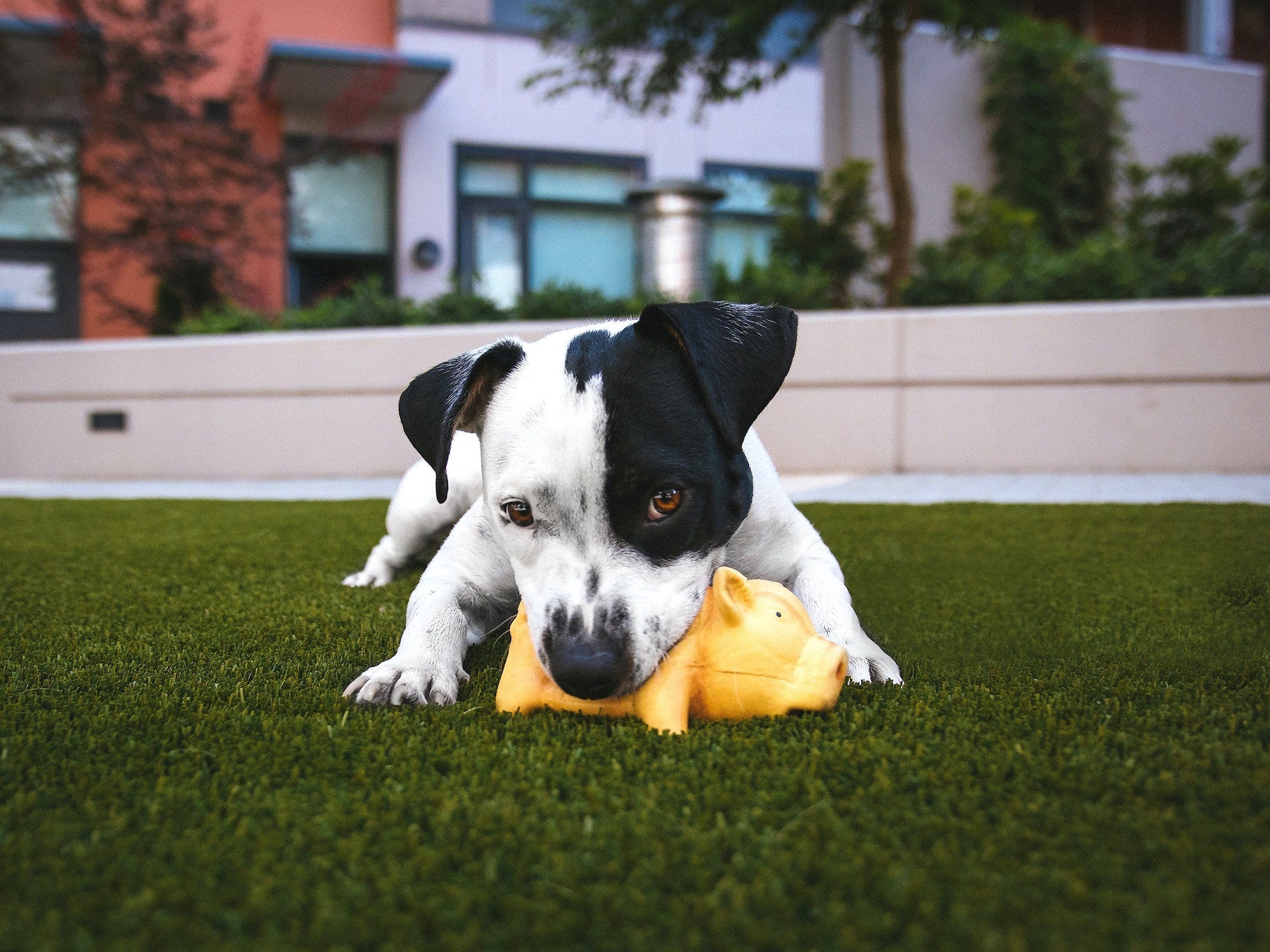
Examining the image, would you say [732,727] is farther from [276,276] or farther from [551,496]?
[276,276]

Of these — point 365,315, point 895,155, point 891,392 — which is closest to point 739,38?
point 895,155

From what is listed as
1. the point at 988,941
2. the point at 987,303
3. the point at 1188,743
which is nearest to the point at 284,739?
the point at 988,941

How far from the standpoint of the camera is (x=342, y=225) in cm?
1408

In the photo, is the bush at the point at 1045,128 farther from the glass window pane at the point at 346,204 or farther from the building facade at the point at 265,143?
the glass window pane at the point at 346,204

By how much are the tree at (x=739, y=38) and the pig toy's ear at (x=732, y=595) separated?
22.5 ft

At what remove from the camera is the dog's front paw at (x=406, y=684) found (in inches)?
84.2

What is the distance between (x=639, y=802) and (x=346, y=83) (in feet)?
42.8

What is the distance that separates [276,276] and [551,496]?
12.7 meters

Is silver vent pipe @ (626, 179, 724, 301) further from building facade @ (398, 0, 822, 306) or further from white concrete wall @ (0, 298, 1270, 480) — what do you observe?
building facade @ (398, 0, 822, 306)

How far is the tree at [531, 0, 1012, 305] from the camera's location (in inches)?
337

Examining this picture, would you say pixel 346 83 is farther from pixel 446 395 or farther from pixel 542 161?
pixel 446 395

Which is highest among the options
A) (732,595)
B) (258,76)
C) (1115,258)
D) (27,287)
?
(258,76)

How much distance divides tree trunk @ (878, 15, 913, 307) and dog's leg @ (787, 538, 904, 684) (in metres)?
6.36

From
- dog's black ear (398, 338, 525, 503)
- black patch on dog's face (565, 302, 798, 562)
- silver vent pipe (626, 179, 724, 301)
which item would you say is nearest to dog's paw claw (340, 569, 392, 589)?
dog's black ear (398, 338, 525, 503)
